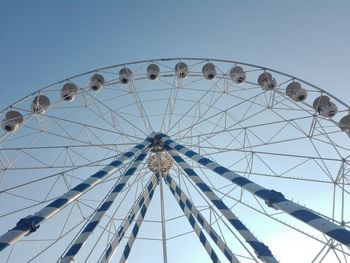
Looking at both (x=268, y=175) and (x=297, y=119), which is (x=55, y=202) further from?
(x=297, y=119)

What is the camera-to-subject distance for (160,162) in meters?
15.8

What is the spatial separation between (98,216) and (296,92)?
33.8ft

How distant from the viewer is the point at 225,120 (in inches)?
677

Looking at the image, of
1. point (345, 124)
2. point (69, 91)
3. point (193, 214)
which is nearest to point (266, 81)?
point (345, 124)

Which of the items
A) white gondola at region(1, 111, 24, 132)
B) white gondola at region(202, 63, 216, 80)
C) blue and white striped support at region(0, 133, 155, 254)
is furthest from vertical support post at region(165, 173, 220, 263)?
white gondola at region(1, 111, 24, 132)

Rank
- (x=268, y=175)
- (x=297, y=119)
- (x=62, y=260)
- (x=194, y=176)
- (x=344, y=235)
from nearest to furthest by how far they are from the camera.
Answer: (x=344, y=235) < (x=62, y=260) < (x=194, y=176) < (x=268, y=175) < (x=297, y=119)

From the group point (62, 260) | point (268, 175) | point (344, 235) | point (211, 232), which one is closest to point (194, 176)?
point (211, 232)

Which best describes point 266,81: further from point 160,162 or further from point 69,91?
point 69,91

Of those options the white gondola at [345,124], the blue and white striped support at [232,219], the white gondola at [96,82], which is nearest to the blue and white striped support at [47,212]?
the blue and white striped support at [232,219]

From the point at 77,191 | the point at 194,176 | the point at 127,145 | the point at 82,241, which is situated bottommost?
the point at 82,241

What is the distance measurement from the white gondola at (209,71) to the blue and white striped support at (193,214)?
16.0 ft

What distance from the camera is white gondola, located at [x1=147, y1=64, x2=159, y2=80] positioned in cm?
1841

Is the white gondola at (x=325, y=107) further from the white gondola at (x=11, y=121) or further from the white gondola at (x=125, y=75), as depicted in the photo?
the white gondola at (x=11, y=121)

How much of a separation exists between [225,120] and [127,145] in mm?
4163
